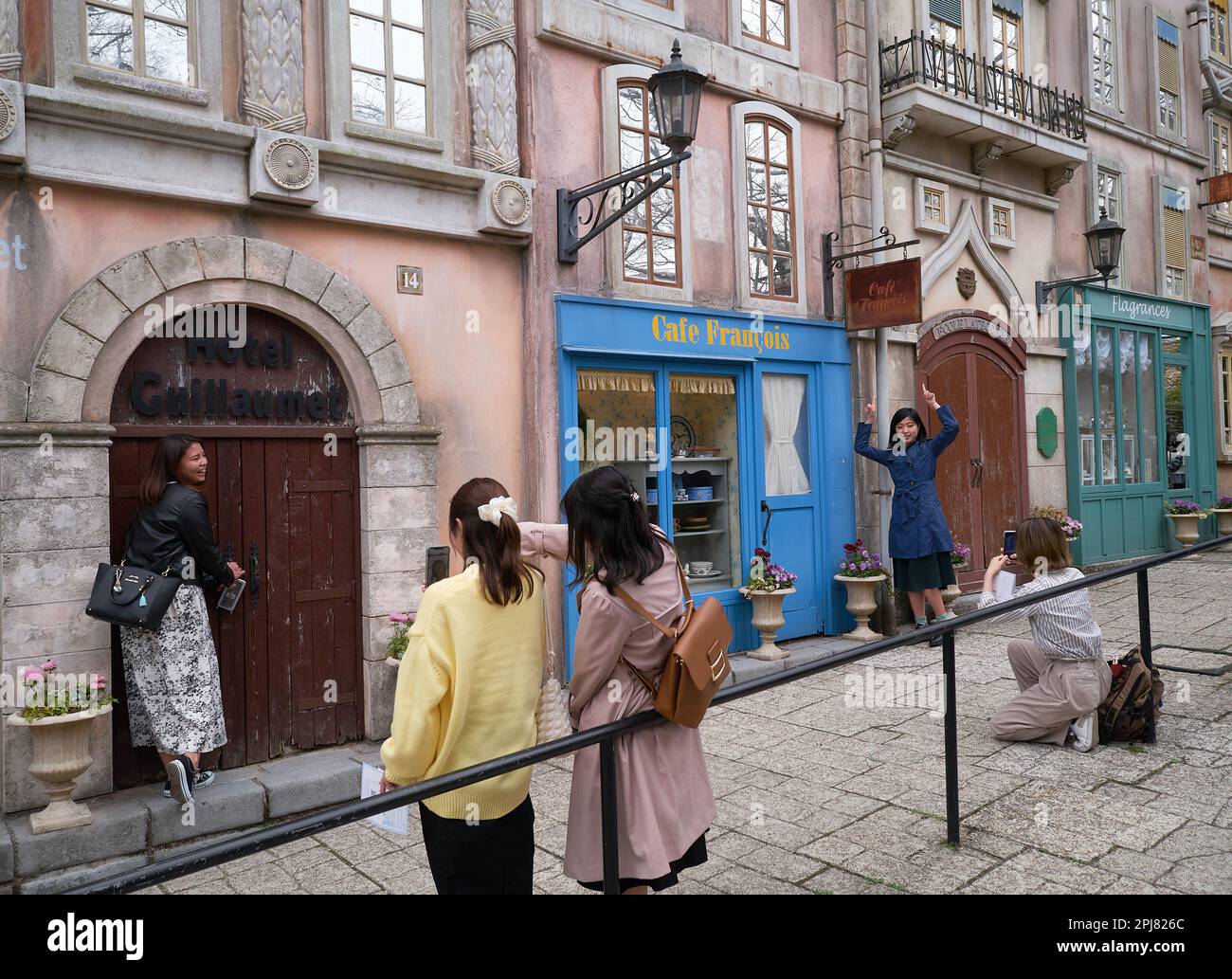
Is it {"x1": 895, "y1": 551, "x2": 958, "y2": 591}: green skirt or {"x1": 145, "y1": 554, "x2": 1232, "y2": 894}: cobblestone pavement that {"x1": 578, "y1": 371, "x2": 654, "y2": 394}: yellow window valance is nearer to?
{"x1": 145, "y1": 554, "x2": 1232, "y2": 894}: cobblestone pavement

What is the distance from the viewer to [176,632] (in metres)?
4.95

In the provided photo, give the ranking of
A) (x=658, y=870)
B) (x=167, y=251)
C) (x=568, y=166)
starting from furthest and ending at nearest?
(x=568, y=166)
(x=167, y=251)
(x=658, y=870)

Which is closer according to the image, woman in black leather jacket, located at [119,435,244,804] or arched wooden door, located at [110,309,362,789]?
woman in black leather jacket, located at [119,435,244,804]

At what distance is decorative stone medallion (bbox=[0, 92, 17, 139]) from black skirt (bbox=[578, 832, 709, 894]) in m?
4.44

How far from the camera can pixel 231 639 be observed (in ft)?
18.1

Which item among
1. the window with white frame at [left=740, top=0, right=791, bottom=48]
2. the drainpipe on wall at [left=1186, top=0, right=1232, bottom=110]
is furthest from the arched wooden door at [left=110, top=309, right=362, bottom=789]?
the drainpipe on wall at [left=1186, top=0, right=1232, bottom=110]

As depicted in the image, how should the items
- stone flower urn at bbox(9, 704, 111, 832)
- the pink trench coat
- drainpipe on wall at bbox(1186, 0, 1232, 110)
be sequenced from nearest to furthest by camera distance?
the pink trench coat, stone flower urn at bbox(9, 704, 111, 832), drainpipe on wall at bbox(1186, 0, 1232, 110)

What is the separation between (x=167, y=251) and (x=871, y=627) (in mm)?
6767

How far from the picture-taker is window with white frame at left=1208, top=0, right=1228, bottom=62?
15.6 meters

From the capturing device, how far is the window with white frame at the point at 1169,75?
14.0 m

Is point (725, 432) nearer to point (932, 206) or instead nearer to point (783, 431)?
point (783, 431)

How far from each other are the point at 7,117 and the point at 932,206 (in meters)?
8.55

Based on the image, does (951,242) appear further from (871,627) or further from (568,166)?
(568,166)
